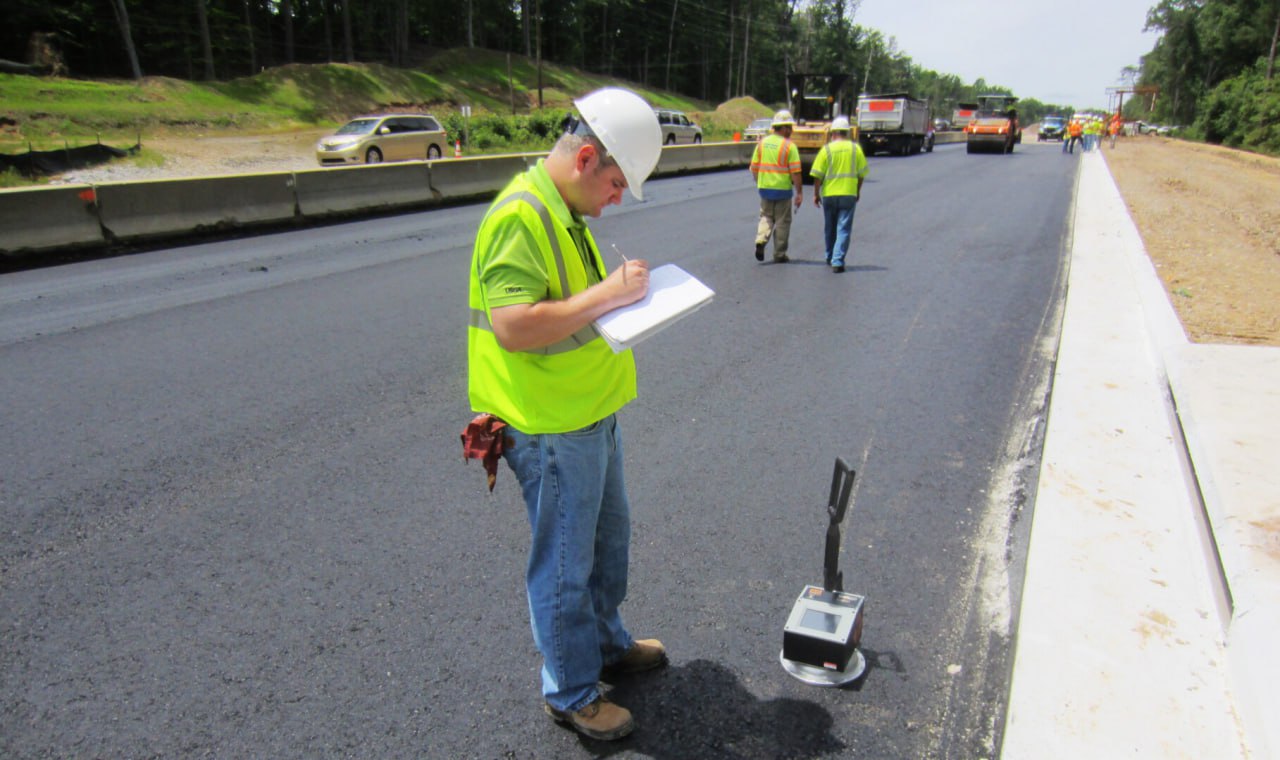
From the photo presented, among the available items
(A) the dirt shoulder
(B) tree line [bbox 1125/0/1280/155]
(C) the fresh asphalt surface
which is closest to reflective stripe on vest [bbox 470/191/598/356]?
(C) the fresh asphalt surface

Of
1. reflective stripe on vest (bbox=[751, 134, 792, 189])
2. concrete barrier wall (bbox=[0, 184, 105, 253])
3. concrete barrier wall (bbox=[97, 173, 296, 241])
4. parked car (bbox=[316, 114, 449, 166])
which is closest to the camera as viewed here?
concrete barrier wall (bbox=[0, 184, 105, 253])

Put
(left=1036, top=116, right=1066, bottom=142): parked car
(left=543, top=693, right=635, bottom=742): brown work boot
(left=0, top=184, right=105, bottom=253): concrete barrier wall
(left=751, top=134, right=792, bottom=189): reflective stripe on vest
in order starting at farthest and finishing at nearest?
(left=1036, top=116, right=1066, bottom=142): parked car → (left=751, top=134, right=792, bottom=189): reflective stripe on vest → (left=0, top=184, right=105, bottom=253): concrete barrier wall → (left=543, top=693, right=635, bottom=742): brown work boot

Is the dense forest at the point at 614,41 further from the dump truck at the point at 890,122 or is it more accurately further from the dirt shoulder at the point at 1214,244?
the dirt shoulder at the point at 1214,244

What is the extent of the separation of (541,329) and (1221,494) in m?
3.50

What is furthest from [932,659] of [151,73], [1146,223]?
[151,73]

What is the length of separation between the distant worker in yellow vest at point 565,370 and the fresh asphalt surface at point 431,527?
41 centimetres

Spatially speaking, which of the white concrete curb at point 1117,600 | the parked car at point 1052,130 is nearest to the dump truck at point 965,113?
the parked car at point 1052,130

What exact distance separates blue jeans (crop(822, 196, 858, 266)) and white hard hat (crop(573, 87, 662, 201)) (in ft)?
26.0

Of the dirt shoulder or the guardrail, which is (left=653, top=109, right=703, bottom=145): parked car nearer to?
the dirt shoulder

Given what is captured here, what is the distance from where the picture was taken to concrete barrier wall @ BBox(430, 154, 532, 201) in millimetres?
15922

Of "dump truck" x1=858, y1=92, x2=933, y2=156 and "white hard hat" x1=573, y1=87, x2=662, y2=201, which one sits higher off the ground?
"dump truck" x1=858, y1=92, x2=933, y2=156

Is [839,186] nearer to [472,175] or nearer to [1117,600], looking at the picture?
[1117,600]

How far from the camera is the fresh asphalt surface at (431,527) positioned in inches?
104

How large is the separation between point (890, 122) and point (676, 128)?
8.93 m
